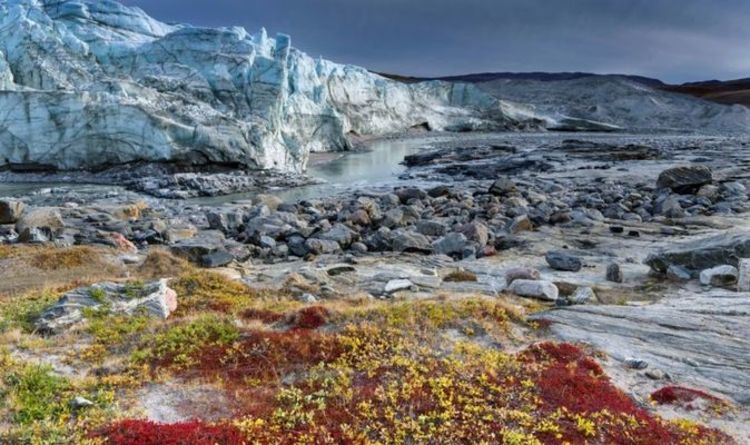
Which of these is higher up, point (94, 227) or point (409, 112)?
point (409, 112)

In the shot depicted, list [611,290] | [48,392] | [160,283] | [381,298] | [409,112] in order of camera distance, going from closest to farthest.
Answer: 1. [48,392]
2. [160,283]
3. [381,298]
4. [611,290]
5. [409,112]

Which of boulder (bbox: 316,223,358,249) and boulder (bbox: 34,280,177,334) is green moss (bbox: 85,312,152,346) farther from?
boulder (bbox: 316,223,358,249)

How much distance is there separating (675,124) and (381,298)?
10841cm

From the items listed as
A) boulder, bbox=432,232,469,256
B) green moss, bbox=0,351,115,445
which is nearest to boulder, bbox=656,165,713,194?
boulder, bbox=432,232,469,256

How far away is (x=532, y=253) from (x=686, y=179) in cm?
1615

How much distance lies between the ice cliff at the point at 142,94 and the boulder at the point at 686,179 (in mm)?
26452

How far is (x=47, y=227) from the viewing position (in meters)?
18.5

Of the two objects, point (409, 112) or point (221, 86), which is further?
point (409, 112)

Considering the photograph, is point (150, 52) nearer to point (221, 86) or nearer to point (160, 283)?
point (221, 86)

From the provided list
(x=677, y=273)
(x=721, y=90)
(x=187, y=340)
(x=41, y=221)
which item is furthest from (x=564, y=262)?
(x=721, y=90)

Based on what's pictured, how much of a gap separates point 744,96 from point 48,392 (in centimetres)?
13990

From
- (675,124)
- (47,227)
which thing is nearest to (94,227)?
(47,227)

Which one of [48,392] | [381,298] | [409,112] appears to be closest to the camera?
[48,392]

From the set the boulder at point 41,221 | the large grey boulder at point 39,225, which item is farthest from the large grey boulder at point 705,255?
the boulder at point 41,221
